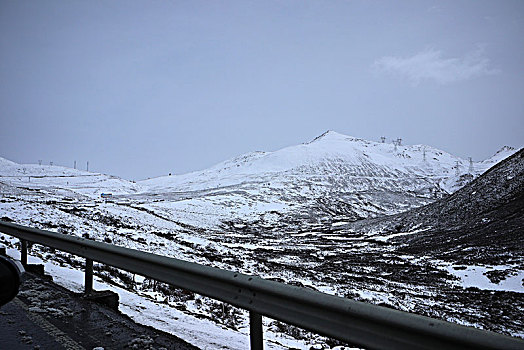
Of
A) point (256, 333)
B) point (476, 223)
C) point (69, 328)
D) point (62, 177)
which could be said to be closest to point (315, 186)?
point (476, 223)

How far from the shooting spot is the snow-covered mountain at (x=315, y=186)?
232ft

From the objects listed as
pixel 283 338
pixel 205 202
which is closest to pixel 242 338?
pixel 283 338

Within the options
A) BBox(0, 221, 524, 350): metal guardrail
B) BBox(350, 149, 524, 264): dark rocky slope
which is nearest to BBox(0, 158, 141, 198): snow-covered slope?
BBox(350, 149, 524, 264): dark rocky slope

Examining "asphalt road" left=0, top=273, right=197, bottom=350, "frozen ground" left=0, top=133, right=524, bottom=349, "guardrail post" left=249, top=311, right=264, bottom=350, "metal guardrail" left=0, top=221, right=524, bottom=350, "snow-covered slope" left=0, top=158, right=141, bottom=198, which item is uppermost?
"snow-covered slope" left=0, top=158, right=141, bottom=198

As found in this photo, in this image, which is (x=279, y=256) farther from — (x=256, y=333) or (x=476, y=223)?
(x=256, y=333)

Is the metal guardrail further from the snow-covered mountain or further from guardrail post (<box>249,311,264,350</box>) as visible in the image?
the snow-covered mountain

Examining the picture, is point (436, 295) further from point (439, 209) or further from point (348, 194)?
point (348, 194)

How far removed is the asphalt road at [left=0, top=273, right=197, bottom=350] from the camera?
4551 millimetres

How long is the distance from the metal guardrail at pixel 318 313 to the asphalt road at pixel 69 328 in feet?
2.36

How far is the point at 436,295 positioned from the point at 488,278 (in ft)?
19.5

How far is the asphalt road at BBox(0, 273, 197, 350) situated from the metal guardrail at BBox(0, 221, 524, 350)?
721mm

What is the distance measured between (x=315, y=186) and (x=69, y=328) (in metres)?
104

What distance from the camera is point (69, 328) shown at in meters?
5.11

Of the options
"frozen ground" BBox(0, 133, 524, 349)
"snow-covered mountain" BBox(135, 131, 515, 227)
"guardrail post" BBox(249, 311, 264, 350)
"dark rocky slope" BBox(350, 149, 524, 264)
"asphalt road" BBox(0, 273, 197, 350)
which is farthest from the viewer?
"snow-covered mountain" BBox(135, 131, 515, 227)
